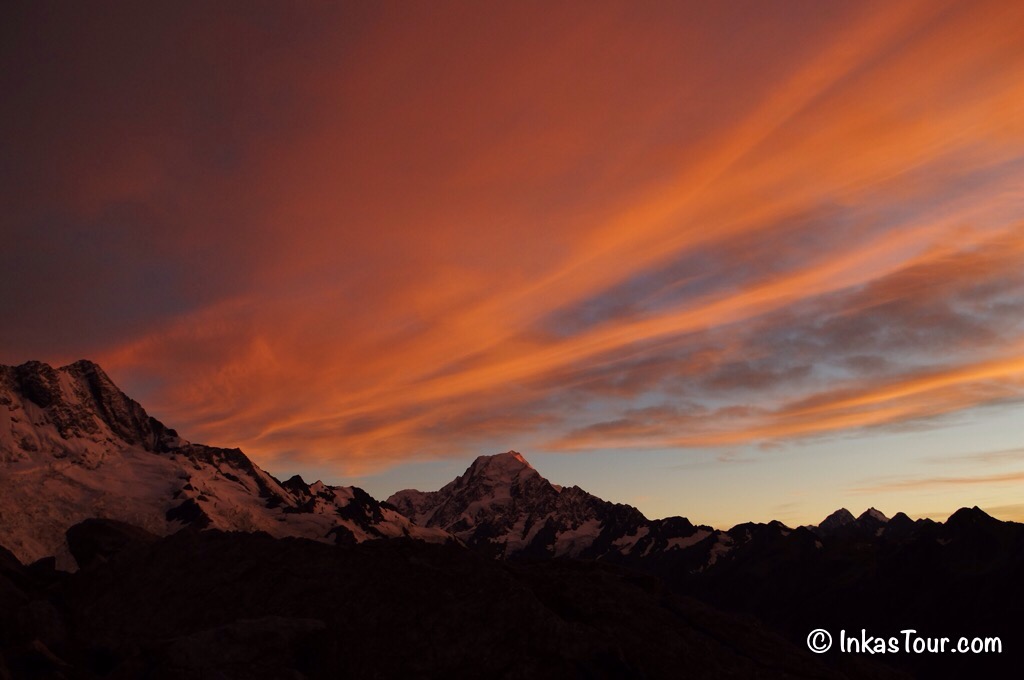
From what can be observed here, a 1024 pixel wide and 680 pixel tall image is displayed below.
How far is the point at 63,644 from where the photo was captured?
2473 centimetres

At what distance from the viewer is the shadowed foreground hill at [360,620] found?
20469mm

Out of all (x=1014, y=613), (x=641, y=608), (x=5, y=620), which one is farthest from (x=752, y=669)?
(x=1014, y=613)

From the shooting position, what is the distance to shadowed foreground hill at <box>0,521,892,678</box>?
20469 millimetres

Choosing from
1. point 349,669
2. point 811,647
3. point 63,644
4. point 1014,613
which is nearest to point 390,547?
point 349,669

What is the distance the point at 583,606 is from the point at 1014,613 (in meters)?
216

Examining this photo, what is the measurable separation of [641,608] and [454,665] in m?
6.79

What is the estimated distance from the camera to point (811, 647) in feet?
121

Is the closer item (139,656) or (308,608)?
(139,656)

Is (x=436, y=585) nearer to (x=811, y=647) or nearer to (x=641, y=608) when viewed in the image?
(x=641, y=608)

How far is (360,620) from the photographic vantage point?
74.8 ft

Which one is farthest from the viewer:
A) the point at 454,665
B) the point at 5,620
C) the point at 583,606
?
the point at 5,620

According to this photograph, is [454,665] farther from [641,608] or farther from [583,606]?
[641,608]

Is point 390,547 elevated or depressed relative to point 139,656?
elevated

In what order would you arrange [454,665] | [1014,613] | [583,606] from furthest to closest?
[1014,613] < [583,606] < [454,665]
